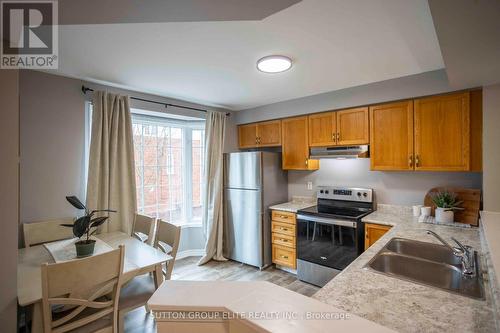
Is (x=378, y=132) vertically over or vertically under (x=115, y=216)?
over

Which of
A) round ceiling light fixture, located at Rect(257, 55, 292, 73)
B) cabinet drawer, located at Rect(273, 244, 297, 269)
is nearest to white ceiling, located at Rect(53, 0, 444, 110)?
round ceiling light fixture, located at Rect(257, 55, 292, 73)

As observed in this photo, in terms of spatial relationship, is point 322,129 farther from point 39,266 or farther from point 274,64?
point 39,266

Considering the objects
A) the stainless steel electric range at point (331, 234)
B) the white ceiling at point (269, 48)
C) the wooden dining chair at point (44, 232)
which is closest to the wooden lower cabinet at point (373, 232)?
the stainless steel electric range at point (331, 234)

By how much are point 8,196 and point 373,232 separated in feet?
9.66

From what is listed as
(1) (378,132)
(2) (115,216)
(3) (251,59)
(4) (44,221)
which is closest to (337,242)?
(1) (378,132)

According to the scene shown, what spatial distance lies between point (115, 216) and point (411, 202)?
3.30 m

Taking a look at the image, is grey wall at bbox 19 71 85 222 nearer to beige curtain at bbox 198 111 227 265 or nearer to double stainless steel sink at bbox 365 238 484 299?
beige curtain at bbox 198 111 227 265

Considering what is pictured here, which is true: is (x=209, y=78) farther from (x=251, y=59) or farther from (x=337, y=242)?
(x=337, y=242)

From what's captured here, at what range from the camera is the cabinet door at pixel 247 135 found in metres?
3.88

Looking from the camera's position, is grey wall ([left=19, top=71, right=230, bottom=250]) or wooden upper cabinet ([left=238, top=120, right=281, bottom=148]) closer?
grey wall ([left=19, top=71, right=230, bottom=250])

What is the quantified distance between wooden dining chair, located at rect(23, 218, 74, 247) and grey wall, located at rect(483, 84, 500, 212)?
380cm

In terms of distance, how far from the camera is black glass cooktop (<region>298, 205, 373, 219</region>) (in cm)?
275

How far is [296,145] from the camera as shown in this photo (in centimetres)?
339

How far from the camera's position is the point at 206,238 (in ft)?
11.8
